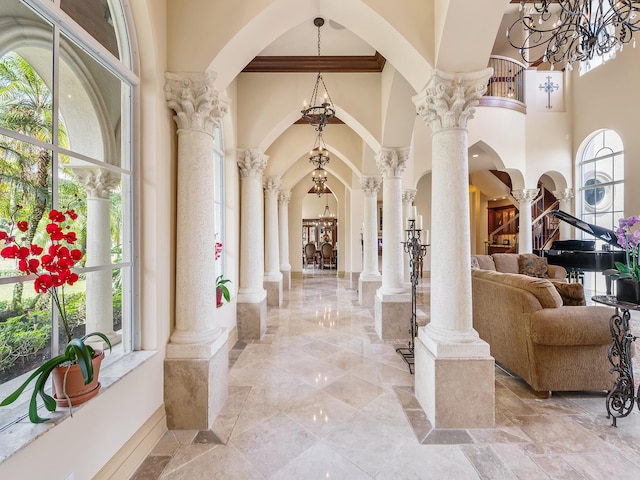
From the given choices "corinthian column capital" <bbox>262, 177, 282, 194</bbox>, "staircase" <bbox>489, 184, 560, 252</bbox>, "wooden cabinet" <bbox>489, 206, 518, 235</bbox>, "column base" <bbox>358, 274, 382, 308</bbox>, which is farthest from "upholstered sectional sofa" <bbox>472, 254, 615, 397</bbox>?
"wooden cabinet" <bbox>489, 206, 518, 235</bbox>

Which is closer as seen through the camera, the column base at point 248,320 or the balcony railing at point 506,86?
the column base at point 248,320

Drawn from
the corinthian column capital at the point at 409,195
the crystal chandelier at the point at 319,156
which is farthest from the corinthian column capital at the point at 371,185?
the corinthian column capital at the point at 409,195

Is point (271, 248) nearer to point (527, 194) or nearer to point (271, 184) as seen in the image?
point (271, 184)

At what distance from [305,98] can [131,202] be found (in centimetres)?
306

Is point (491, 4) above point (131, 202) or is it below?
above

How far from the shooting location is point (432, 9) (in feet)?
7.91

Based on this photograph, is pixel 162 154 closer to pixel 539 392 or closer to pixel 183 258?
pixel 183 258

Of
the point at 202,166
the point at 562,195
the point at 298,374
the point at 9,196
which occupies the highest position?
the point at 562,195

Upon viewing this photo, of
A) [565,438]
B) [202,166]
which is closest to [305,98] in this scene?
[202,166]

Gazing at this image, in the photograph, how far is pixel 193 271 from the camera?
2.38m

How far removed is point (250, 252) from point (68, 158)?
2.85m

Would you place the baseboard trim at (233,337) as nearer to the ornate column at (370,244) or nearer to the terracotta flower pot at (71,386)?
the terracotta flower pot at (71,386)

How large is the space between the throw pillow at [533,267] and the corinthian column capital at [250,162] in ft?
18.5

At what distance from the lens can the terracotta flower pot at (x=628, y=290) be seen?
216 cm
